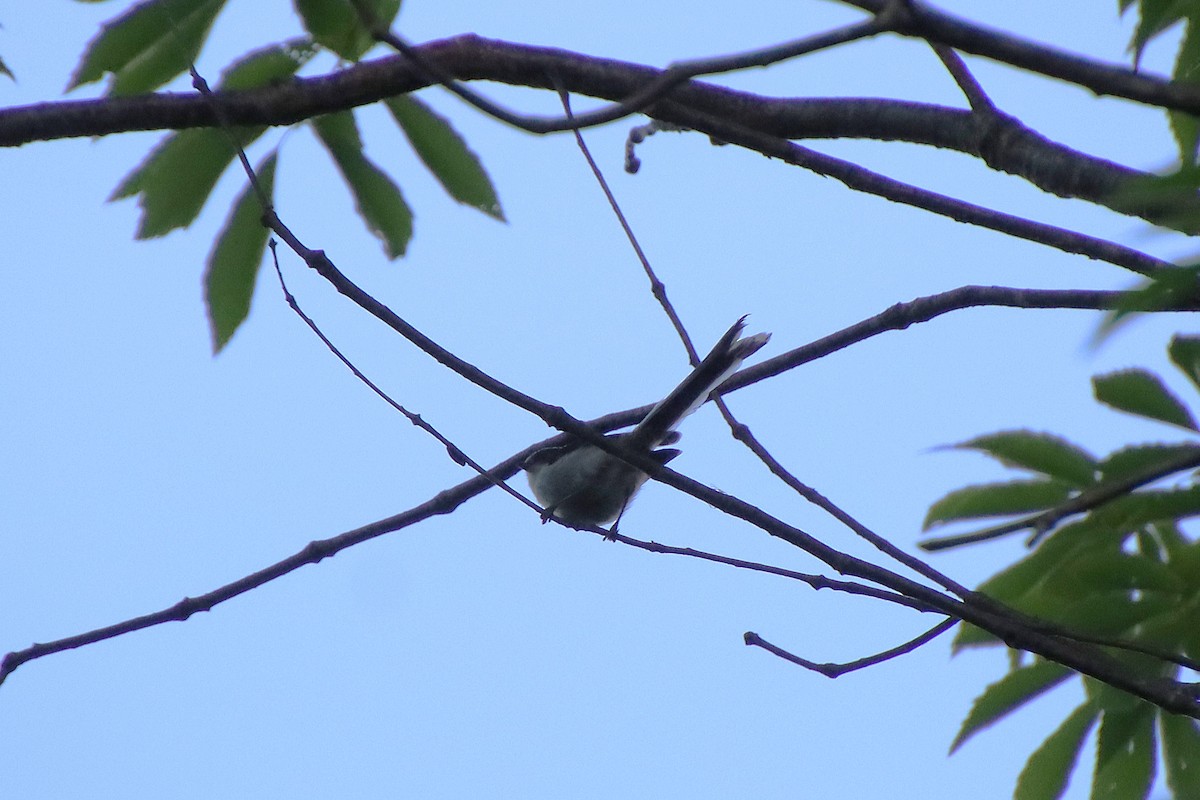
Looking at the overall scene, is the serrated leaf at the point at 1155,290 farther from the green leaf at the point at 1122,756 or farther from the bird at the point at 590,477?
the bird at the point at 590,477

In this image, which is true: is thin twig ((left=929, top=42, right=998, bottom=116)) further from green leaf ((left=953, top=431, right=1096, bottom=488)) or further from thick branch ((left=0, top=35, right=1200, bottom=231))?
green leaf ((left=953, top=431, right=1096, bottom=488))

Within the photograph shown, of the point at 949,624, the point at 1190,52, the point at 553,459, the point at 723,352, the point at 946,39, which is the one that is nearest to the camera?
the point at 946,39

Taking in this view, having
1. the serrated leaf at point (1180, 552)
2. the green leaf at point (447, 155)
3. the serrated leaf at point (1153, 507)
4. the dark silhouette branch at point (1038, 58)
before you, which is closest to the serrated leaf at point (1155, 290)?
the dark silhouette branch at point (1038, 58)

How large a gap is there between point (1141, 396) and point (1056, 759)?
0.94m

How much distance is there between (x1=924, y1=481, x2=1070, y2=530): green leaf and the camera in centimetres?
249

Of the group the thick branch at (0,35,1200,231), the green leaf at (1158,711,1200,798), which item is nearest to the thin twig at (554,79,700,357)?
the thick branch at (0,35,1200,231)

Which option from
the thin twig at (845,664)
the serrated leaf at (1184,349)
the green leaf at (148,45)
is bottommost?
the thin twig at (845,664)

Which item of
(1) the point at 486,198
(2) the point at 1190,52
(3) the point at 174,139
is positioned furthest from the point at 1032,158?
(3) the point at 174,139

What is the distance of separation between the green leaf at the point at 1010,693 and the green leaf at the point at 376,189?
74.5 inches

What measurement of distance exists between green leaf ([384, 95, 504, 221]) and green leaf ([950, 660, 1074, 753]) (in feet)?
5.58

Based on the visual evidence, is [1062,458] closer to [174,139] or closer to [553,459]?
[174,139]

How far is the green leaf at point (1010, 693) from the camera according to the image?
9.02 feet

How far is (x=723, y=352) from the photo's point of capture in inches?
145

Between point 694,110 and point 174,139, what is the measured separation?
135 cm
